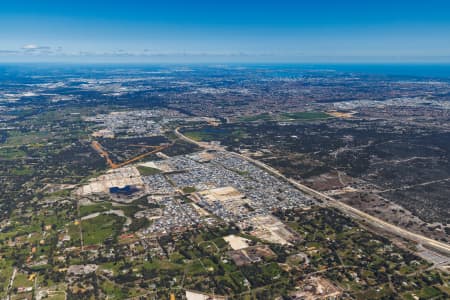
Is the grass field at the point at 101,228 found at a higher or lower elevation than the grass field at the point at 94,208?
lower

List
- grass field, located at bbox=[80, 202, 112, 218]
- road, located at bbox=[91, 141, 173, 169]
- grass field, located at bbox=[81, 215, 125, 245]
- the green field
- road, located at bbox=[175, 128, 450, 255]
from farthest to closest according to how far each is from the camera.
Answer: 1. road, located at bbox=[91, 141, 173, 169]
2. the green field
3. grass field, located at bbox=[80, 202, 112, 218]
4. grass field, located at bbox=[81, 215, 125, 245]
5. road, located at bbox=[175, 128, 450, 255]

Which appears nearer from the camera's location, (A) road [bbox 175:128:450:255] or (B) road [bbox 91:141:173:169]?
(A) road [bbox 175:128:450:255]

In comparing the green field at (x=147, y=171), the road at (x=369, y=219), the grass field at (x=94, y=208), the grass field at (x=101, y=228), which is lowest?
the grass field at (x=101, y=228)

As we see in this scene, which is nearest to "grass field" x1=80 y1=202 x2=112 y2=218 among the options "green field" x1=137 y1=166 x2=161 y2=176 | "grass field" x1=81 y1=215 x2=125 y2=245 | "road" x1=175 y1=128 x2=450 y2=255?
"grass field" x1=81 y1=215 x2=125 y2=245

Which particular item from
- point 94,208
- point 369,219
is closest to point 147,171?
point 94,208

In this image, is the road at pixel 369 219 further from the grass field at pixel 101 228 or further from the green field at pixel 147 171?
the grass field at pixel 101 228

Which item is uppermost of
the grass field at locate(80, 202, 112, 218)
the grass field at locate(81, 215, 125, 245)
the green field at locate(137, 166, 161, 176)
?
the green field at locate(137, 166, 161, 176)

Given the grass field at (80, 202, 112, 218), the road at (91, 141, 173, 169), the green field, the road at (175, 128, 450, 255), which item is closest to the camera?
the road at (175, 128, 450, 255)

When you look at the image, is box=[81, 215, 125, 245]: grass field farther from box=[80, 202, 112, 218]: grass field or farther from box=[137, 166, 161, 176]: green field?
box=[137, 166, 161, 176]: green field

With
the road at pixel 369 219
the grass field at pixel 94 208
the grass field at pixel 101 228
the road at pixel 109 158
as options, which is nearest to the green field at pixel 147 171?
the road at pixel 109 158

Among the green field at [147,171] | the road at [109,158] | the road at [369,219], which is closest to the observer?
the road at [369,219]

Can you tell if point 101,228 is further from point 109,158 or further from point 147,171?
point 109,158

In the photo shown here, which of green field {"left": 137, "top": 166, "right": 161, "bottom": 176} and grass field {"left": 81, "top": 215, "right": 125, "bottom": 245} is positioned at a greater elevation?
green field {"left": 137, "top": 166, "right": 161, "bottom": 176}

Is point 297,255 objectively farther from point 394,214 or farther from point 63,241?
point 63,241
